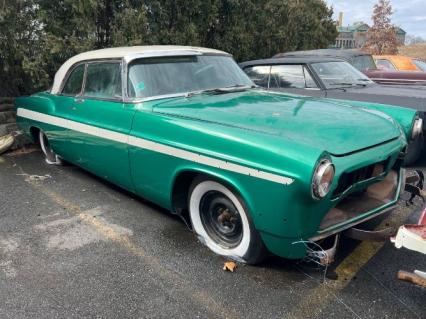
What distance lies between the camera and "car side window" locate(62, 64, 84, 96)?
14.7ft

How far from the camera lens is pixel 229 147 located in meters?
2.71

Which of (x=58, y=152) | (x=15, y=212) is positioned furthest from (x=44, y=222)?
(x=58, y=152)

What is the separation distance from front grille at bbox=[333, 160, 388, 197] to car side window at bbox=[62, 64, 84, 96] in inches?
119

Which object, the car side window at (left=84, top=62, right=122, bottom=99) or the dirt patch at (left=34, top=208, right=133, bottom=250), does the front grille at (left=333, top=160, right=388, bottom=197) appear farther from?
the car side window at (left=84, top=62, right=122, bottom=99)

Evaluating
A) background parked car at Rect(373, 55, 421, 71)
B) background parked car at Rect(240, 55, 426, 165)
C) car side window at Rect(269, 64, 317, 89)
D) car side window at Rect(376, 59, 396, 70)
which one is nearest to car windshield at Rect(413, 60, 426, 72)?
background parked car at Rect(373, 55, 421, 71)

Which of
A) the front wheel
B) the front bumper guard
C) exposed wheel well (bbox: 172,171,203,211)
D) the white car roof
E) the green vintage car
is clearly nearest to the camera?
the front bumper guard

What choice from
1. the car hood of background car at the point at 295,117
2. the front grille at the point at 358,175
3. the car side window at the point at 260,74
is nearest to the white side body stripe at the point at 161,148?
the car hood of background car at the point at 295,117

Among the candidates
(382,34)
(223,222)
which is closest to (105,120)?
(223,222)

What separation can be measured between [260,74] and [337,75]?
1.17 metres

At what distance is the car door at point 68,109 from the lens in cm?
444

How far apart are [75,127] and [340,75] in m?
3.99

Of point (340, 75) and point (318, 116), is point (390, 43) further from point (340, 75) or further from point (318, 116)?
point (318, 116)

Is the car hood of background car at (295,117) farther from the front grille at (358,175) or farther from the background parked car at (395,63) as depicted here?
the background parked car at (395,63)

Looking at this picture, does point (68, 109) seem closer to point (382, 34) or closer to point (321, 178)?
point (321, 178)
